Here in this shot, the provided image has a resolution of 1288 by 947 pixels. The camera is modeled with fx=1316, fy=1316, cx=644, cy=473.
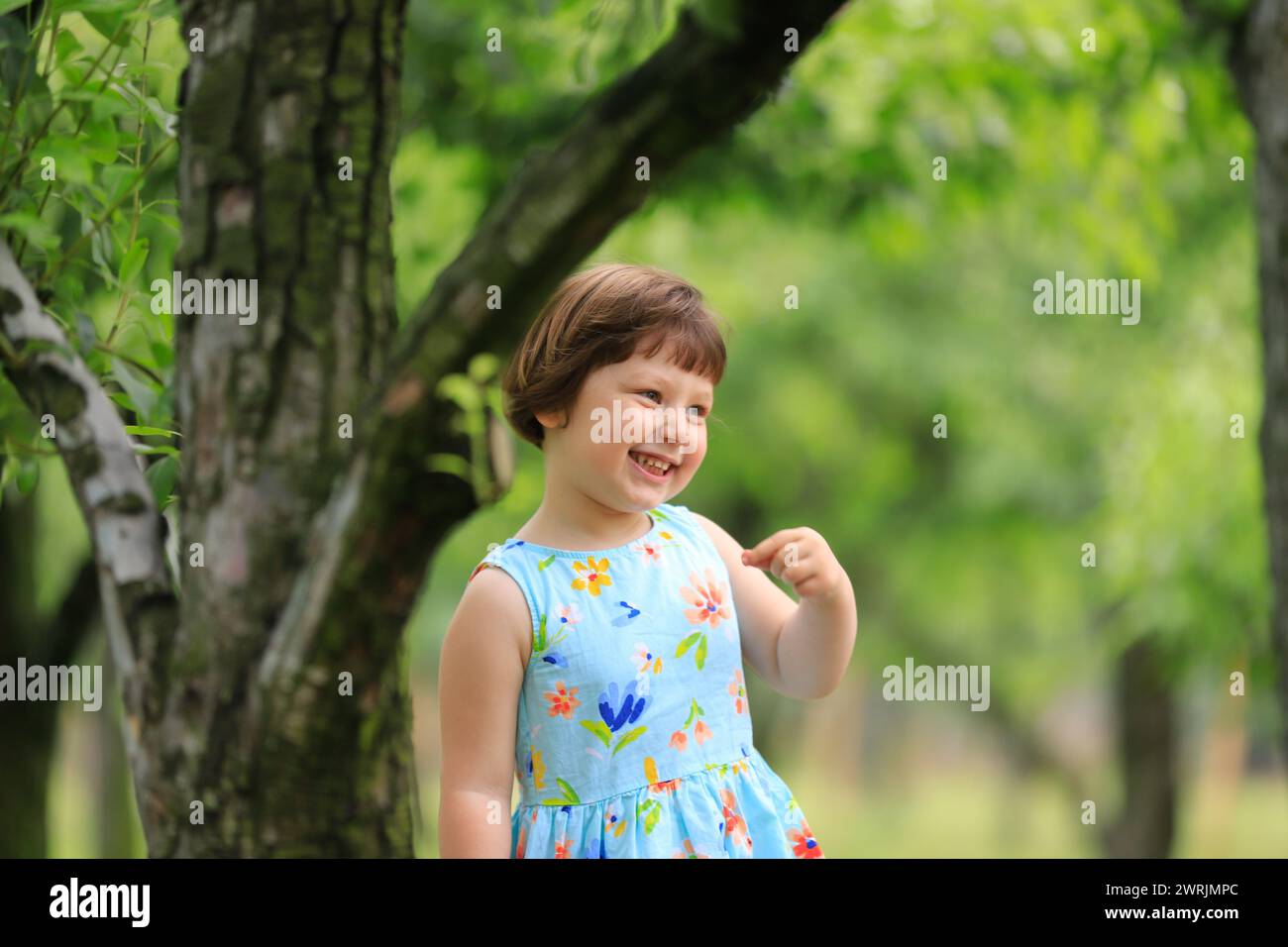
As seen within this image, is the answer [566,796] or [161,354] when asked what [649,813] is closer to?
[566,796]

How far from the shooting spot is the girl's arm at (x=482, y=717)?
174 cm

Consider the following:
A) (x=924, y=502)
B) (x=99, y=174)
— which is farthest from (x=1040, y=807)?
(x=99, y=174)

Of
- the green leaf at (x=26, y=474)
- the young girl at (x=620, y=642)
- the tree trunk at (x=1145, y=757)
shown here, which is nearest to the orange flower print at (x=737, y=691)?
the young girl at (x=620, y=642)

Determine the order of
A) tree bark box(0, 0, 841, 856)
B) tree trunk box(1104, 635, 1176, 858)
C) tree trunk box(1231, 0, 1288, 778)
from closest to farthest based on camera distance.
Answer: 1. tree bark box(0, 0, 841, 856)
2. tree trunk box(1231, 0, 1288, 778)
3. tree trunk box(1104, 635, 1176, 858)

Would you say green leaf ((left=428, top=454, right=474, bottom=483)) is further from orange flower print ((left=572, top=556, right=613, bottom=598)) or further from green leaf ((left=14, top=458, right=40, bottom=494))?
green leaf ((left=14, top=458, right=40, bottom=494))

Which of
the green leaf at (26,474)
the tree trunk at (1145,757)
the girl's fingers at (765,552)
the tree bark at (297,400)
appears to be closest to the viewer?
the girl's fingers at (765,552)

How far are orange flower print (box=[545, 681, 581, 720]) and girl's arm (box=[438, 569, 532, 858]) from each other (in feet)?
0.16

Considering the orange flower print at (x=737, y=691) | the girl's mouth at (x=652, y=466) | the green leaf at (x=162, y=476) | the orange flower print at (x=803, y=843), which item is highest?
the green leaf at (x=162, y=476)

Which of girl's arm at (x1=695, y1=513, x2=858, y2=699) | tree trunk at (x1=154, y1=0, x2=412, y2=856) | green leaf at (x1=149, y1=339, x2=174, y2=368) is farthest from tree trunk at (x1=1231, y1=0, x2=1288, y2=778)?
green leaf at (x1=149, y1=339, x2=174, y2=368)

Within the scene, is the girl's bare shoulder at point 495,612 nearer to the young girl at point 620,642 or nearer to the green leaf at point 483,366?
the young girl at point 620,642

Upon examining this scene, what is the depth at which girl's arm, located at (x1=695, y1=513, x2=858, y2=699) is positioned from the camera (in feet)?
5.74
